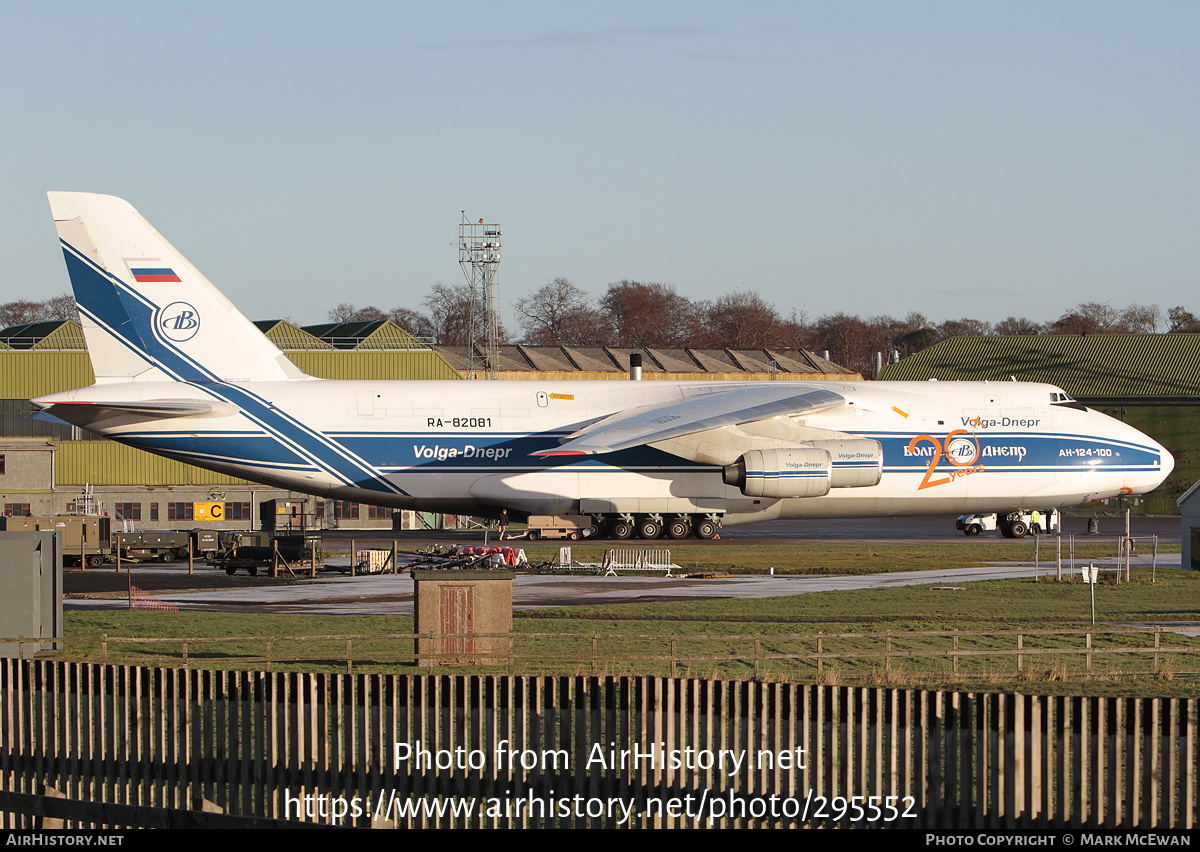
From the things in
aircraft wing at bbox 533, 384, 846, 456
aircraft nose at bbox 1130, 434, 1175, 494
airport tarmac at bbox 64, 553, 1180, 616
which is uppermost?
aircraft wing at bbox 533, 384, 846, 456

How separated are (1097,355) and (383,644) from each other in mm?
75115

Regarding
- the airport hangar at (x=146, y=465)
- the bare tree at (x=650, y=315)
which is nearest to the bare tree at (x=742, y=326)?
the bare tree at (x=650, y=315)

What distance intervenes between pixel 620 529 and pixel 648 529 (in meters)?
1.27

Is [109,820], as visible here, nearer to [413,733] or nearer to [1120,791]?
[413,733]

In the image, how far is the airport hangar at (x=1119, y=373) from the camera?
79.6 meters

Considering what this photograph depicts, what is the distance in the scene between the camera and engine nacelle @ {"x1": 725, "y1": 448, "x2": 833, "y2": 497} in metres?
38.6

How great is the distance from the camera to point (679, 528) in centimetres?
4297

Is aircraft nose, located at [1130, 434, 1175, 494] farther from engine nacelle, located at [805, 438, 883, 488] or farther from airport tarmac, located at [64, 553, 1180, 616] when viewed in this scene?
engine nacelle, located at [805, 438, 883, 488]

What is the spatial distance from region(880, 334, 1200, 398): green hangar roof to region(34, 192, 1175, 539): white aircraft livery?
141 feet

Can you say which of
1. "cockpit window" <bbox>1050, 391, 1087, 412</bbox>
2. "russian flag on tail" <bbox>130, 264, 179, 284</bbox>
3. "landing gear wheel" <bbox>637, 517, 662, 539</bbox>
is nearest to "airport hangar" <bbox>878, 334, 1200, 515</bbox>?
"cockpit window" <bbox>1050, 391, 1087, 412</bbox>

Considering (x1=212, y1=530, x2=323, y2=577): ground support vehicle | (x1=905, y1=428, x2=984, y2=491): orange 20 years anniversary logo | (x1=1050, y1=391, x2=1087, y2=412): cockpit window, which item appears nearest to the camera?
(x1=212, y1=530, x2=323, y2=577): ground support vehicle

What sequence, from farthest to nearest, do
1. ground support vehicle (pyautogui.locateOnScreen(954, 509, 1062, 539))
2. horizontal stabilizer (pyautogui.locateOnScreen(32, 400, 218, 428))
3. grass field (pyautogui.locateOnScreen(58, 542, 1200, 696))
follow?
ground support vehicle (pyautogui.locateOnScreen(954, 509, 1062, 539))
horizontal stabilizer (pyautogui.locateOnScreen(32, 400, 218, 428))
grass field (pyautogui.locateOnScreen(58, 542, 1200, 696))
